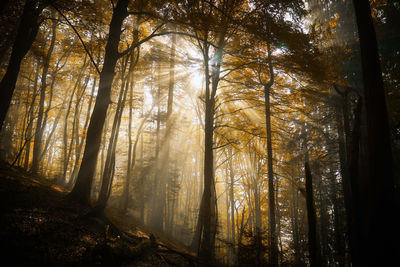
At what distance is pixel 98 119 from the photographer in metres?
5.61

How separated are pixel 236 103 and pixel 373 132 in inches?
273

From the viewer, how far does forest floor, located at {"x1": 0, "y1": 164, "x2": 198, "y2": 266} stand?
7.75 feet

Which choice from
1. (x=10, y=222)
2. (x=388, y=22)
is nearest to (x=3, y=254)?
(x=10, y=222)

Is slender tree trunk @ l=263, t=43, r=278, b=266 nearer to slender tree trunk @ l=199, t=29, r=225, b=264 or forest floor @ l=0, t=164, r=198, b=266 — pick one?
slender tree trunk @ l=199, t=29, r=225, b=264

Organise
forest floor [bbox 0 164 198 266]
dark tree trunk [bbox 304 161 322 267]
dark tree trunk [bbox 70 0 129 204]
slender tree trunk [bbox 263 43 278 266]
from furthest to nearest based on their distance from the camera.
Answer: slender tree trunk [bbox 263 43 278 266] → dark tree trunk [bbox 70 0 129 204] → dark tree trunk [bbox 304 161 322 267] → forest floor [bbox 0 164 198 266]

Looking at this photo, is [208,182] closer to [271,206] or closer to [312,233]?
[271,206]

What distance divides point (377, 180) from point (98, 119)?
6867 millimetres

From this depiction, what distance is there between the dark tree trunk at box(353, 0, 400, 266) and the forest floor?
3861 millimetres

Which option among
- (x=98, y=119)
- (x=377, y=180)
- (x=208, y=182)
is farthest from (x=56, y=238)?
(x=377, y=180)

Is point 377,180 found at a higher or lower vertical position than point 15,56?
lower

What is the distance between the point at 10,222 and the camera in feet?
8.93

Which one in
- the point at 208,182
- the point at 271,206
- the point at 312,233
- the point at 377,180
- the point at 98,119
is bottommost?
the point at 312,233

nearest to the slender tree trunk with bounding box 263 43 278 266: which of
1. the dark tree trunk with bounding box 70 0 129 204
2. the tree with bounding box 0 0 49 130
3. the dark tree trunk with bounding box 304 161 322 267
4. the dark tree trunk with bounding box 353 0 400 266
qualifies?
the dark tree trunk with bounding box 304 161 322 267

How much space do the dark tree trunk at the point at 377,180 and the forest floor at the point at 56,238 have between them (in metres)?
3.86
